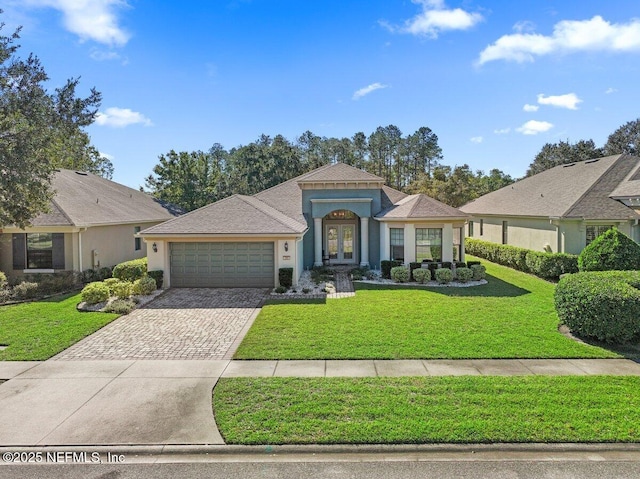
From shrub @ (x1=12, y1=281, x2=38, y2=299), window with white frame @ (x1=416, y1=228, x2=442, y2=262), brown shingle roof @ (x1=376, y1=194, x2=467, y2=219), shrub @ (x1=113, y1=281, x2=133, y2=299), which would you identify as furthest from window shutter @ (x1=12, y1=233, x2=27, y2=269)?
window with white frame @ (x1=416, y1=228, x2=442, y2=262)

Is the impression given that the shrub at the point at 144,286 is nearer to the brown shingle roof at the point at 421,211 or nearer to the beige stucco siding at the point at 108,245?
the beige stucco siding at the point at 108,245

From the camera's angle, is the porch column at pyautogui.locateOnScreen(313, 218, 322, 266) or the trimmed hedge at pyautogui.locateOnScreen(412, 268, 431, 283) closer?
the trimmed hedge at pyautogui.locateOnScreen(412, 268, 431, 283)

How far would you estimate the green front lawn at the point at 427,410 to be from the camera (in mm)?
5648

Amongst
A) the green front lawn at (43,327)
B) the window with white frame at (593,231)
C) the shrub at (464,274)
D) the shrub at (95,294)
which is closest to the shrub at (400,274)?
the shrub at (464,274)

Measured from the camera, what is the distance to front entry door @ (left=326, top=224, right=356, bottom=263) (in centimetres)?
2250

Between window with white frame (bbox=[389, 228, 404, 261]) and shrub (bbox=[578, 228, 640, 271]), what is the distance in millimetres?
7655

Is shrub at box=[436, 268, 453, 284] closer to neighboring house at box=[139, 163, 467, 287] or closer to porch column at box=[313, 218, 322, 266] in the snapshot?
neighboring house at box=[139, 163, 467, 287]

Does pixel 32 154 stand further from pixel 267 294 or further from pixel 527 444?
pixel 527 444

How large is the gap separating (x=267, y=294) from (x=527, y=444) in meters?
11.5

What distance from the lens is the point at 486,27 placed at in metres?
14.4

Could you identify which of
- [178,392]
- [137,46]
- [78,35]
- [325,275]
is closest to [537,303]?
[325,275]

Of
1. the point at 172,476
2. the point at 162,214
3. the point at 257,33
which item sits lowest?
the point at 172,476

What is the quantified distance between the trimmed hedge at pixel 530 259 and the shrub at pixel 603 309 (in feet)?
25.7

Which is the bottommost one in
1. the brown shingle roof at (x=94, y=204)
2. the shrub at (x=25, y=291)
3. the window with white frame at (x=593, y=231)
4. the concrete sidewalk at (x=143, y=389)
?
the concrete sidewalk at (x=143, y=389)
